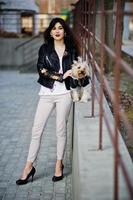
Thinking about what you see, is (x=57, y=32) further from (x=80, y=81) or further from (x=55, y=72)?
(x=80, y=81)

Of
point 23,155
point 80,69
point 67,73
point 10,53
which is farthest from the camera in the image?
point 10,53

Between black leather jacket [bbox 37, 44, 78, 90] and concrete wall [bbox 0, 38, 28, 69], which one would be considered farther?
concrete wall [bbox 0, 38, 28, 69]

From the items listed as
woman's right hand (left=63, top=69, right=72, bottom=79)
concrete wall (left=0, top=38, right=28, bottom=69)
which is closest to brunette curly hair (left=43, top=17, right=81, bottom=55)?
woman's right hand (left=63, top=69, right=72, bottom=79)

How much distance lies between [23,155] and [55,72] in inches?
72.7

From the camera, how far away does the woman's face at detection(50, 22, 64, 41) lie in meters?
5.07

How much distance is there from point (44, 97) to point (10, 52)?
15.6m

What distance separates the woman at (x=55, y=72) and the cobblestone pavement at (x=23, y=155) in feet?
1.35

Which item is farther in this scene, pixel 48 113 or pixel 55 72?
pixel 48 113

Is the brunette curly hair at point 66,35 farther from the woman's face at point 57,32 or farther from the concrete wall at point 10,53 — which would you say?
the concrete wall at point 10,53

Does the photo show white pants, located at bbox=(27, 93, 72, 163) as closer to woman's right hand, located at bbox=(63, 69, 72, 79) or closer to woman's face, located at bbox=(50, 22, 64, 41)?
woman's right hand, located at bbox=(63, 69, 72, 79)

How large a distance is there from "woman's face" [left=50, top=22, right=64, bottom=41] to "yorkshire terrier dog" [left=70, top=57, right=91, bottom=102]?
323 millimetres

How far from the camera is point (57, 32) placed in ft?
16.6

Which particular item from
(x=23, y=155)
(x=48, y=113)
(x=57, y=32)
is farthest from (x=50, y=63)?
(x=23, y=155)

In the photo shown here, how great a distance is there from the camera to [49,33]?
5152 mm
